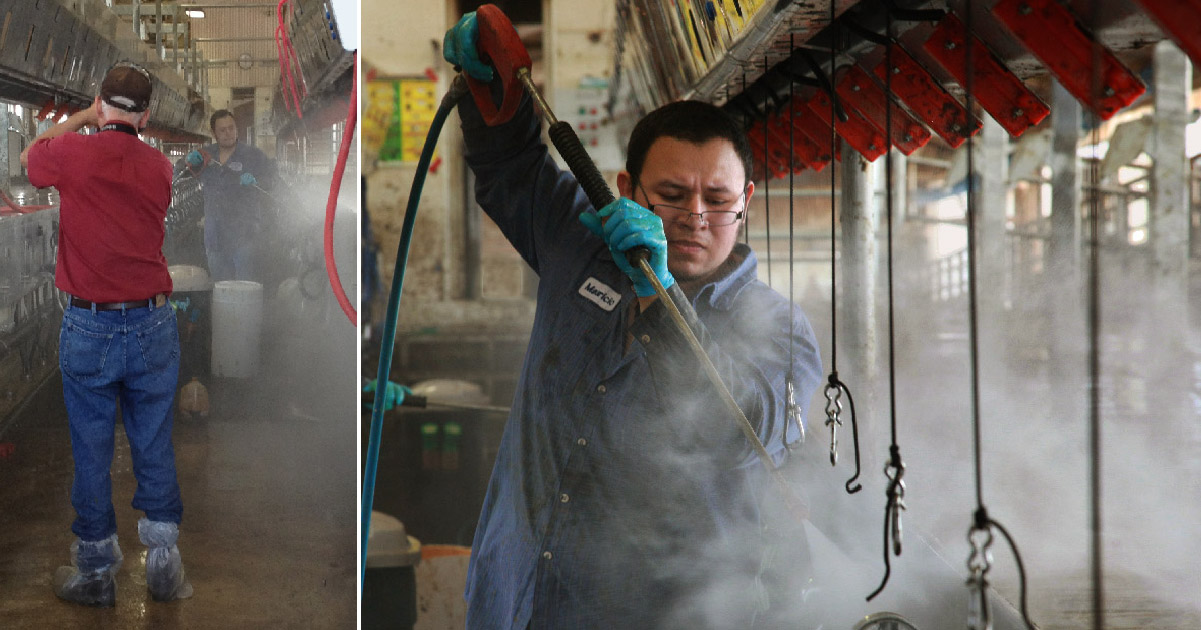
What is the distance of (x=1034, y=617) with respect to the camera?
2240 millimetres

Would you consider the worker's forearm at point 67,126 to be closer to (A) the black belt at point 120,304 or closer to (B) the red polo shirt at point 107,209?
(B) the red polo shirt at point 107,209

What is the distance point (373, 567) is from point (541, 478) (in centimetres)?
116

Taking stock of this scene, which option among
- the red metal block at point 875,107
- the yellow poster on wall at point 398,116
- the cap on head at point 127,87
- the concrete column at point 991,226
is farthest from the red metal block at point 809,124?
the concrete column at point 991,226

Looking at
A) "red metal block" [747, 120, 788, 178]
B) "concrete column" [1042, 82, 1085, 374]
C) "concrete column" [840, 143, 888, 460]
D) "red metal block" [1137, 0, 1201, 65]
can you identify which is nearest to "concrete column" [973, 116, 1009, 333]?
"concrete column" [1042, 82, 1085, 374]

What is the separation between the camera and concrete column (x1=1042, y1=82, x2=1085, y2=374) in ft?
19.0

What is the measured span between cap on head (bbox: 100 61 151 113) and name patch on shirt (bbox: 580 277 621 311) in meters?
0.83

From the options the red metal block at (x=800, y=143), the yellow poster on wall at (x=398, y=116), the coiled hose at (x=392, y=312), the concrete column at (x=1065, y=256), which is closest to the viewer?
the coiled hose at (x=392, y=312)

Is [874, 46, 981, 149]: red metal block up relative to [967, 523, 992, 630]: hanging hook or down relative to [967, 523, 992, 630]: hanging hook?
up

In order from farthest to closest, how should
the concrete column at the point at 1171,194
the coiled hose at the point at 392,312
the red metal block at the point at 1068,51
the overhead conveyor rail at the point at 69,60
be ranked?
1. the concrete column at the point at 1171,194
2. the coiled hose at the point at 392,312
3. the overhead conveyor rail at the point at 69,60
4. the red metal block at the point at 1068,51

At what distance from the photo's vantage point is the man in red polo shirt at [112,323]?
1.54m

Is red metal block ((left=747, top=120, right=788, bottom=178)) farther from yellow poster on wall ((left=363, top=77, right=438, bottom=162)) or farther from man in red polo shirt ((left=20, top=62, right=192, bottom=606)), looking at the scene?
yellow poster on wall ((left=363, top=77, right=438, bottom=162))

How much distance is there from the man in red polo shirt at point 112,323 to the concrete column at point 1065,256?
413 cm

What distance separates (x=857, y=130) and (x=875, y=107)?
0.32 ft

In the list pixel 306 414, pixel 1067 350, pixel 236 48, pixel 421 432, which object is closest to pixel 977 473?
pixel 306 414
